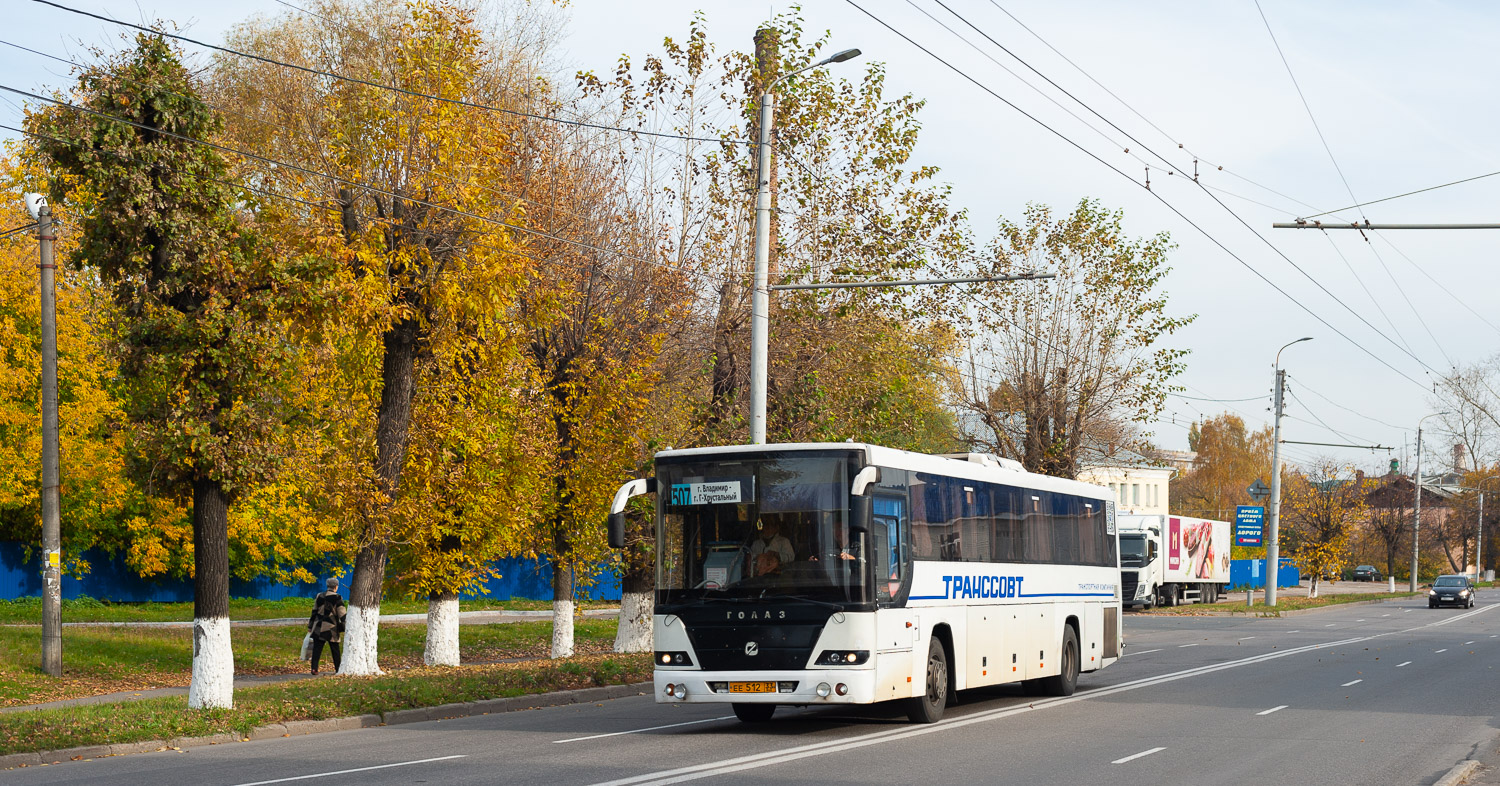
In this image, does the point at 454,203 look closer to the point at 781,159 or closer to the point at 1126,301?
the point at 781,159

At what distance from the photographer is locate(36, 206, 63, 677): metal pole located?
868 inches

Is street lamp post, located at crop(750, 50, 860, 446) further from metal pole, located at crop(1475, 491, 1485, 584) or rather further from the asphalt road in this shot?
metal pole, located at crop(1475, 491, 1485, 584)

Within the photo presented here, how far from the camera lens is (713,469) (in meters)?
15.3

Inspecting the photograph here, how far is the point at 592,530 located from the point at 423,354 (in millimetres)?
4904

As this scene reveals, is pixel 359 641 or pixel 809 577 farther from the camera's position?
pixel 359 641

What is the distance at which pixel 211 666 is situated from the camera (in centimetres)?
1664

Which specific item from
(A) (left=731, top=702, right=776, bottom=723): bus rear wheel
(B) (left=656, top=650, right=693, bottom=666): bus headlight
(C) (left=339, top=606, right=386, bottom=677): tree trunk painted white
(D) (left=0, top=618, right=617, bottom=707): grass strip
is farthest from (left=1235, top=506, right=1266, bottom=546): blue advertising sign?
(B) (left=656, top=650, right=693, bottom=666): bus headlight

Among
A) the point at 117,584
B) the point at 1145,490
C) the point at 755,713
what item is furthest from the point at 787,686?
the point at 1145,490

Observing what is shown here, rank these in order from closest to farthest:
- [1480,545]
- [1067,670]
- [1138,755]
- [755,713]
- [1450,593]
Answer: [1138,755] → [755,713] → [1067,670] → [1450,593] → [1480,545]

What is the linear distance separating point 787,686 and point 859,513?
1928mm

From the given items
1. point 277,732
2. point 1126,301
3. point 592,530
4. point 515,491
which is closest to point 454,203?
point 515,491

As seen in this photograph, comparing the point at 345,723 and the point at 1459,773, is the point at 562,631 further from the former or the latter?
the point at 1459,773

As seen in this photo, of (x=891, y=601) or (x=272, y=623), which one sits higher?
(x=891, y=601)

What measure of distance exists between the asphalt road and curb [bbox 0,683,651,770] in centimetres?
26
